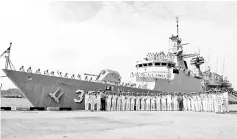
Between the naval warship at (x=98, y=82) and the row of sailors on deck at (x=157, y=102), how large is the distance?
4.24 feet

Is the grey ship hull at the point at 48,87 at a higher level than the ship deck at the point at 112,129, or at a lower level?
higher

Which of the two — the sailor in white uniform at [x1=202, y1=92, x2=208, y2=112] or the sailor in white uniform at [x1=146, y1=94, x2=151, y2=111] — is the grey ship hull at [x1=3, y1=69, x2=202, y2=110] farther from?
the sailor in white uniform at [x1=202, y1=92, x2=208, y2=112]

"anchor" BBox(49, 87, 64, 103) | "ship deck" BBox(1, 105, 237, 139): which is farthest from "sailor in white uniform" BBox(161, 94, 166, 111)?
"ship deck" BBox(1, 105, 237, 139)

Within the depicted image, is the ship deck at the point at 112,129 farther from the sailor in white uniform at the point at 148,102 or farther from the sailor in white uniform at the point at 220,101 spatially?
the sailor in white uniform at the point at 148,102

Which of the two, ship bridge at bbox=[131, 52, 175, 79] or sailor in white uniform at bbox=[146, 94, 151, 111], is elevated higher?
ship bridge at bbox=[131, 52, 175, 79]

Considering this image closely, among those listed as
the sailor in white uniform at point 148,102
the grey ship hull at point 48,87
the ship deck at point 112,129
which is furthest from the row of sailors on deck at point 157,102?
the ship deck at point 112,129

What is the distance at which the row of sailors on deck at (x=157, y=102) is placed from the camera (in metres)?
16.2

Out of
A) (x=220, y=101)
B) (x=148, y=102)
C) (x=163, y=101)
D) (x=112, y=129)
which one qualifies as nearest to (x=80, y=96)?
(x=148, y=102)

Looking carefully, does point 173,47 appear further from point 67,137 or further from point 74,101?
point 67,137

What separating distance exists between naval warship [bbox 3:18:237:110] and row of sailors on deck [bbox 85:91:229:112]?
1291 mm

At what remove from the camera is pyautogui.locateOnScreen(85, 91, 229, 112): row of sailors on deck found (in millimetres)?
16188

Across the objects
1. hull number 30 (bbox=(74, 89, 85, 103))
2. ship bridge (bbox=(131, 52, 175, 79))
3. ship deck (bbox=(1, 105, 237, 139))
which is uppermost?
ship bridge (bbox=(131, 52, 175, 79))

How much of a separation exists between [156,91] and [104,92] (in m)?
6.04

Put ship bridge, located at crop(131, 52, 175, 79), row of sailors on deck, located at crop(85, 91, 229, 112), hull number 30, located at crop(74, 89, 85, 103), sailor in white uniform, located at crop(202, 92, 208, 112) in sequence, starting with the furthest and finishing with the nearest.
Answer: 1. ship bridge, located at crop(131, 52, 175, 79)
2. hull number 30, located at crop(74, 89, 85, 103)
3. sailor in white uniform, located at crop(202, 92, 208, 112)
4. row of sailors on deck, located at crop(85, 91, 229, 112)
